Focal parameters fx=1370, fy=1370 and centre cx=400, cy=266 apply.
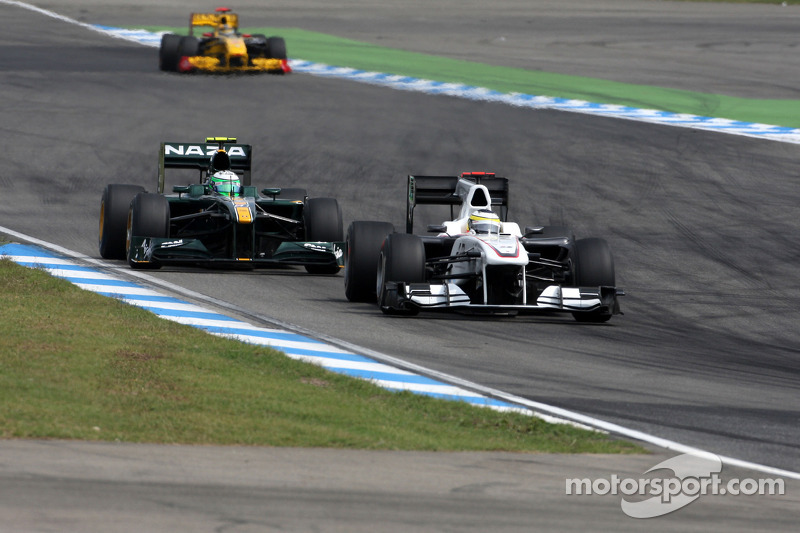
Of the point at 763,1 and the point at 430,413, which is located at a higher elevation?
the point at 763,1

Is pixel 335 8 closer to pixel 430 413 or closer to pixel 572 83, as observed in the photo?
pixel 572 83

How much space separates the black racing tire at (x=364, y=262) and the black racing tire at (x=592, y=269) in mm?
2112

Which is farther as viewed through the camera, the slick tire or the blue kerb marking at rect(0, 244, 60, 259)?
the slick tire

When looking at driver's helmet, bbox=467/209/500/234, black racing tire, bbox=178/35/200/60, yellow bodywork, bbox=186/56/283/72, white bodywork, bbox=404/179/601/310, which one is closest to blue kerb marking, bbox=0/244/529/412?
white bodywork, bbox=404/179/601/310

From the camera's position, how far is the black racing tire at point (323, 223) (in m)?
16.8

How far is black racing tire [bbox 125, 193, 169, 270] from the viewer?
1605 centimetres

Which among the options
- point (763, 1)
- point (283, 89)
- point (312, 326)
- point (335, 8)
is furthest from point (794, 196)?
point (763, 1)

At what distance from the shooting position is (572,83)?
105 ft

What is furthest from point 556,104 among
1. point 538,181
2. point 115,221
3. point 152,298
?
point 152,298

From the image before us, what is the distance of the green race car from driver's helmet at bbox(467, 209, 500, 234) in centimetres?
237

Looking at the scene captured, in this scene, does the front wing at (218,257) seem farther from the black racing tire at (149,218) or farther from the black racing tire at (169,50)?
the black racing tire at (169,50)

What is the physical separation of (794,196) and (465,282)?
29.0 ft

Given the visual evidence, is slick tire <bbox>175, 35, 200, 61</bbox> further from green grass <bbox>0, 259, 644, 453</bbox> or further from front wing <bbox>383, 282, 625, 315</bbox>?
green grass <bbox>0, 259, 644, 453</bbox>

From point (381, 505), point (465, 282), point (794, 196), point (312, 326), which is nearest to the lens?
point (381, 505)
